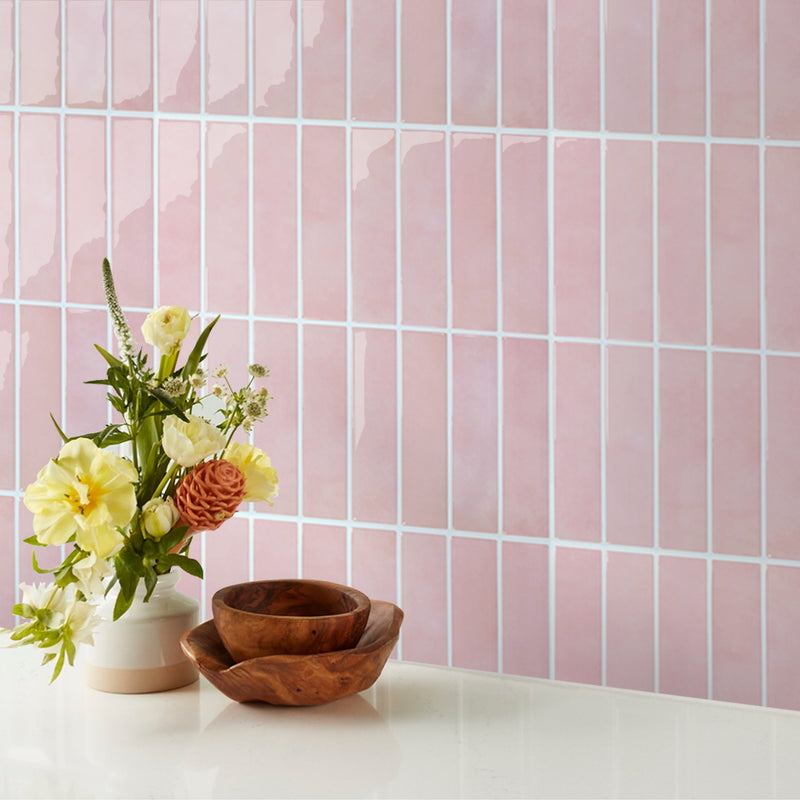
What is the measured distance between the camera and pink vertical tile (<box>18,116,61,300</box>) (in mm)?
1407

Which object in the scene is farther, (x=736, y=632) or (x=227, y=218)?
(x=227, y=218)

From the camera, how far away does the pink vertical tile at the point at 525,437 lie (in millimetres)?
1244

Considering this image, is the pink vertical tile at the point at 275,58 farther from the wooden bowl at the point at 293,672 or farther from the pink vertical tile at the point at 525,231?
the wooden bowl at the point at 293,672

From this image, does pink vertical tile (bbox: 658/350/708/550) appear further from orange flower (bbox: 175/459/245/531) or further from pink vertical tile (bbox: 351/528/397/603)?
orange flower (bbox: 175/459/245/531)

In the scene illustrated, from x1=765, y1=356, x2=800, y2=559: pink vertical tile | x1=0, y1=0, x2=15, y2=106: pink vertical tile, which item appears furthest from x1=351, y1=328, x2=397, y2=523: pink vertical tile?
x1=0, y1=0, x2=15, y2=106: pink vertical tile

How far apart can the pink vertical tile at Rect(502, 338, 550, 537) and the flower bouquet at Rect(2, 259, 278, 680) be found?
0.93ft

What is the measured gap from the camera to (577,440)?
48.6 inches

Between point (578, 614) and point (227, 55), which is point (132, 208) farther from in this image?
point (578, 614)

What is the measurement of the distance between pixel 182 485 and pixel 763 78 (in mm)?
703

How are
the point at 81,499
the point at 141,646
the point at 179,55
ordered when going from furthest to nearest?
the point at 179,55 < the point at 141,646 < the point at 81,499

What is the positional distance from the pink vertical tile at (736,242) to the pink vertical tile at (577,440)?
0.47ft

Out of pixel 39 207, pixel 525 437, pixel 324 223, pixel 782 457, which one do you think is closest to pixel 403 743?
pixel 525 437

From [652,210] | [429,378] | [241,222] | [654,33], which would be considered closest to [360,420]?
[429,378]

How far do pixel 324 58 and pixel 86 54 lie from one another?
0.31 m
